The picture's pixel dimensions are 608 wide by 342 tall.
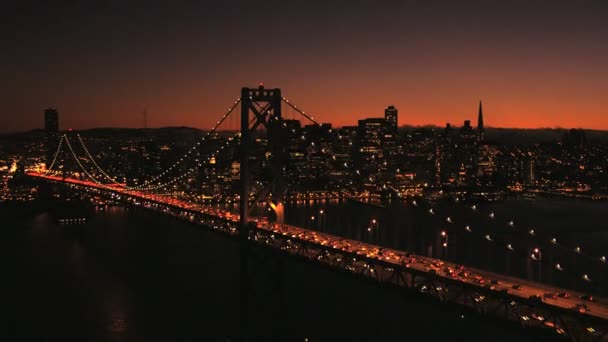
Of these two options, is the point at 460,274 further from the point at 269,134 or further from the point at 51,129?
the point at 51,129

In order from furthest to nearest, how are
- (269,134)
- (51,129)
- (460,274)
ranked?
(51,129)
(269,134)
(460,274)

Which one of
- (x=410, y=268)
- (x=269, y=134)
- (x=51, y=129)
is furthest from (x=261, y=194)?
(x=51, y=129)

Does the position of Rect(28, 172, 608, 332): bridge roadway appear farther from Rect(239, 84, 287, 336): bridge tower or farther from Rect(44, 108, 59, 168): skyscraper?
Rect(44, 108, 59, 168): skyscraper

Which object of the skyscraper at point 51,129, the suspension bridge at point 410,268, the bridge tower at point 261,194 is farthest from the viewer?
the skyscraper at point 51,129

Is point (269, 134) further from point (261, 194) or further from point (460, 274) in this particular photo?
point (460, 274)

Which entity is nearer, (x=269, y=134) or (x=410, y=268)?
(x=410, y=268)

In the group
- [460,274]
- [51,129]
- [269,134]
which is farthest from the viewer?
[51,129]

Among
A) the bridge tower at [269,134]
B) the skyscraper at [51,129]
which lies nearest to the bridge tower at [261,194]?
the bridge tower at [269,134]

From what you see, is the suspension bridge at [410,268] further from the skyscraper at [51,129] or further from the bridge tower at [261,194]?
the skyscraper at [51,129]

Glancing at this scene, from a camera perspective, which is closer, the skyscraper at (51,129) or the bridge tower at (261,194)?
the bridge tower at (261,194)

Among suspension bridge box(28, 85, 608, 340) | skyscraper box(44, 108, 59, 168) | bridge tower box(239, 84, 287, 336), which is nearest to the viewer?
suspension bridge box(28, 85, 608, 340)

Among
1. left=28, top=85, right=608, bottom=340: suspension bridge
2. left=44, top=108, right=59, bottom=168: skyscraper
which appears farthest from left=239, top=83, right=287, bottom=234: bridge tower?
left=44, top=108, right=59, bottom=168: skyscraper
